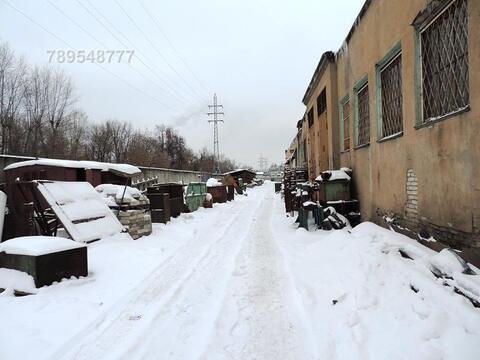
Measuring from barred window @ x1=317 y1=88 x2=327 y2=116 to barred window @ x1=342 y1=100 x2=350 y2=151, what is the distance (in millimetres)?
2059

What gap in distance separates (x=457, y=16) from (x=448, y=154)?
167 centimetres

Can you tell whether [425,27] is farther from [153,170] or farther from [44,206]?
[153,170]

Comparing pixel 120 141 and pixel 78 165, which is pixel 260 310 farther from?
pixel 120 141

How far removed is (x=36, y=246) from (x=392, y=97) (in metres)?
6.58

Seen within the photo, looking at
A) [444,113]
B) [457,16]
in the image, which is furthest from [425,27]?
[444,113]

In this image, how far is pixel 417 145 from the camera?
17.2 feet

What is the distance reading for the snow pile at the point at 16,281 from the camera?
4535 millimetres

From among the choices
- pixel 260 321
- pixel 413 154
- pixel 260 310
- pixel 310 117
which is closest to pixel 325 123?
pixel 310 117

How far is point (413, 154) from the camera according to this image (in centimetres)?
541

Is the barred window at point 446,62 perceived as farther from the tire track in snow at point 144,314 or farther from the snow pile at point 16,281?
the snow pile at point 16,281

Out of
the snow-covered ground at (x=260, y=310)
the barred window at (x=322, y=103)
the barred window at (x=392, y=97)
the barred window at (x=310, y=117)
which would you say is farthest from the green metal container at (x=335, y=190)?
the barred window at (x=310, y=117)

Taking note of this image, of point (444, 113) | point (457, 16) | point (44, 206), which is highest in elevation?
point (457, 16)

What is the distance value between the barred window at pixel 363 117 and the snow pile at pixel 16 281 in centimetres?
719

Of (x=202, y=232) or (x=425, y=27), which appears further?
(x=202, y=232)
